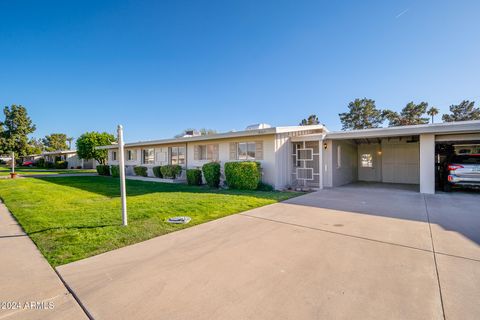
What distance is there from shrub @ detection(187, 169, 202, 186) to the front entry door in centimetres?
1096

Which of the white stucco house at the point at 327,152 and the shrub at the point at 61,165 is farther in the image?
the shrub at the point at 61,165

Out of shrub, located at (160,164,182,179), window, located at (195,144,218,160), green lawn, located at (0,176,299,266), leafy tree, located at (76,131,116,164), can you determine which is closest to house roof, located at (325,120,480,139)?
green lawn, located at (0,176,299,266)

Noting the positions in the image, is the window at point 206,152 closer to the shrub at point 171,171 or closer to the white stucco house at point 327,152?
the white stucco house at point 327,152

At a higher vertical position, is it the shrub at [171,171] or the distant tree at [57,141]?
the distant tree at [57,141]

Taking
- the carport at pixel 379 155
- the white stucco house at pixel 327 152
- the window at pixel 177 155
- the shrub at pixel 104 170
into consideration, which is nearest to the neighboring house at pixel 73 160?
the shrub at pixel 104 170

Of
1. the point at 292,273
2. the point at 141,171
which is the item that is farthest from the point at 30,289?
the point at 141,171

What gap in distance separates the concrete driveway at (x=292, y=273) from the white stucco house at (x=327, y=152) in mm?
4883

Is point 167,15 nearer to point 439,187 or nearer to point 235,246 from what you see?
point 235,246

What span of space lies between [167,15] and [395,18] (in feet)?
33.7

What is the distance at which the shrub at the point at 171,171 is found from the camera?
13.5 meters

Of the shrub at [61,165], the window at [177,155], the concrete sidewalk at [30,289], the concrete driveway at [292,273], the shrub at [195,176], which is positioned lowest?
the concrete driveway at [292,273]

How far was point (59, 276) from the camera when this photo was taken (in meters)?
2.66

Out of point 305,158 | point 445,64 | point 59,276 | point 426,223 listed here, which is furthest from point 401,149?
point 59,276

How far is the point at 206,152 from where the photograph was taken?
12812 mm
